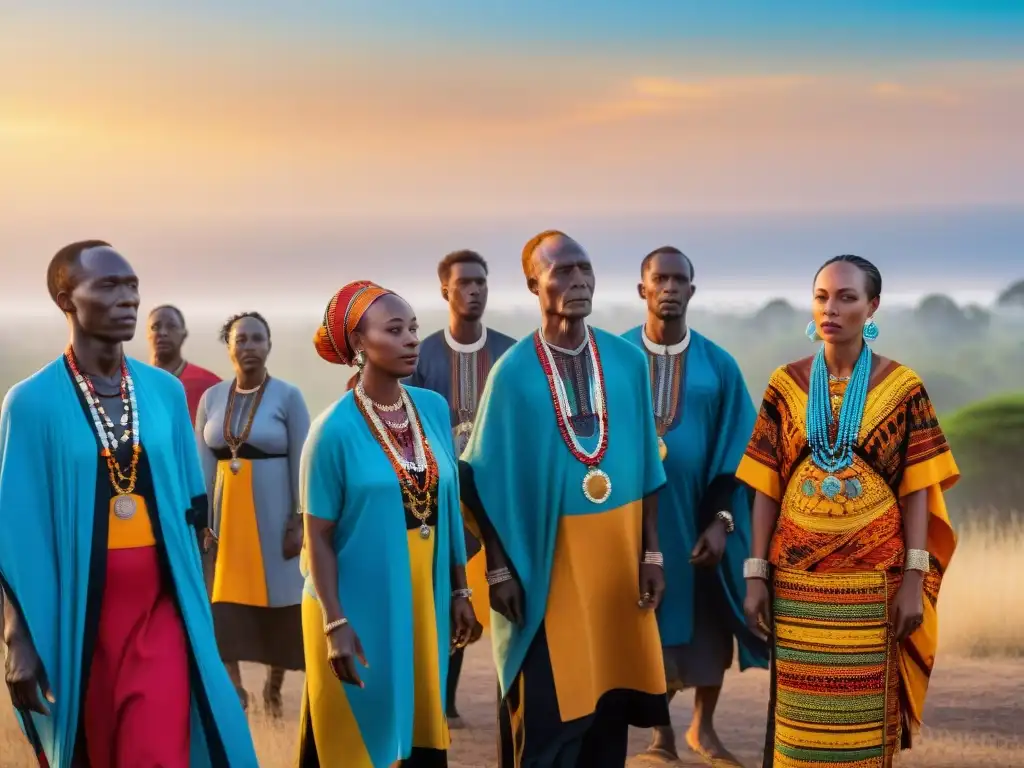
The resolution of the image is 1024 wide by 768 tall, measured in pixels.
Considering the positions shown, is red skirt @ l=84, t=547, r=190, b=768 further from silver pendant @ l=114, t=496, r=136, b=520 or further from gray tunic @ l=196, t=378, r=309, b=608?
gray tunic @ l=196, t=378, r=309, b=608

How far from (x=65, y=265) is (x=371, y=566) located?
1569 millimetres

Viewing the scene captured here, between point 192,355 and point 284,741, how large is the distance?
16733 millimetres

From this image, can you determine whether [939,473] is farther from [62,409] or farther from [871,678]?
[62,409]

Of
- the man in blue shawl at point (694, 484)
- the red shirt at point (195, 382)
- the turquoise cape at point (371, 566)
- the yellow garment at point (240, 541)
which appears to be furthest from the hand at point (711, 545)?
the red shirt at point (195, 382)

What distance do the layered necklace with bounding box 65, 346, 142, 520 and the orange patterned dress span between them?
2.44m

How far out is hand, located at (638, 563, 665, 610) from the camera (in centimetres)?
718

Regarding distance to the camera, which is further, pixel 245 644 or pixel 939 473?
pixel 245 644

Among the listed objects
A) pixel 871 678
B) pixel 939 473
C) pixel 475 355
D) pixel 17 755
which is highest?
pixel 475 355

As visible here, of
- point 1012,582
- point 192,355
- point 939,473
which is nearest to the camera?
point 939,473

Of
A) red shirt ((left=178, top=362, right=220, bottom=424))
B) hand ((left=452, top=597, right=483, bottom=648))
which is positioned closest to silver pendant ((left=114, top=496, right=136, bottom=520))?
hand ((left=452, top=597, right=483, bottom=648))

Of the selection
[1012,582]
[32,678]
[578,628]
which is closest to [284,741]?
[578,628]

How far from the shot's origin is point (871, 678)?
6.93m

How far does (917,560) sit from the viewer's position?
6.79 metres

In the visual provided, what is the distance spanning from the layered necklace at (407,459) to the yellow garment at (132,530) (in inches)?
34.3
